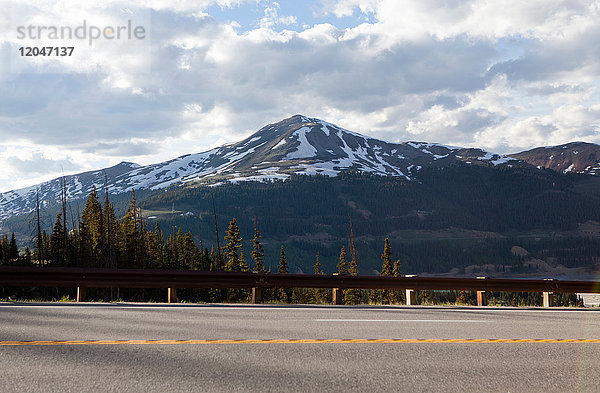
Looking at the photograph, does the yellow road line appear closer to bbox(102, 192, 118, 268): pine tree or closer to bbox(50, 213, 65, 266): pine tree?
bbox(102, 192, 118, 268): pine tree

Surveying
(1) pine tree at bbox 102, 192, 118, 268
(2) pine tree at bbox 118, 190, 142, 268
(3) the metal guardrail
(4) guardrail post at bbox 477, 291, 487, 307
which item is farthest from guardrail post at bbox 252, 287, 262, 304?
(2) pine tree at bbox 118, 190, 142, 268

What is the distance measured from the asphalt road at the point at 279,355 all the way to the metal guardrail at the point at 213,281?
367 cm

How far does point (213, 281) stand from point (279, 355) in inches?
356

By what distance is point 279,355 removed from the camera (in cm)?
708

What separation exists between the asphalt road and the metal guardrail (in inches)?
145

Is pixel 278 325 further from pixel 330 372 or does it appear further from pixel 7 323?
pixel 7 323

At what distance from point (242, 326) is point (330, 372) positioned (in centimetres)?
377

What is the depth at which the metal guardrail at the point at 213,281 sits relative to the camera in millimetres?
14758

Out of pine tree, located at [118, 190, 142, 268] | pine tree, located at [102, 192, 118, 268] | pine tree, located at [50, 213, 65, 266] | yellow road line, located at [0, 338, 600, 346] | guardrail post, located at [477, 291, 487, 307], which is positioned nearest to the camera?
yellow road line, located at [0, 338, 600, 346]

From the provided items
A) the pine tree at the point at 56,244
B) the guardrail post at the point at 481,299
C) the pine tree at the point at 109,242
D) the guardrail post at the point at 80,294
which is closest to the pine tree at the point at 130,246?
the pine tree at the point at 109,242

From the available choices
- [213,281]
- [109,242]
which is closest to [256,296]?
[213,281]

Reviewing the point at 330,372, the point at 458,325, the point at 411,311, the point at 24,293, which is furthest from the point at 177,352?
the point at 24,293

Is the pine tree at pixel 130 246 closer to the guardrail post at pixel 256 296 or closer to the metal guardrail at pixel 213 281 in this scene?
the metal guardrail at pixel 213 281

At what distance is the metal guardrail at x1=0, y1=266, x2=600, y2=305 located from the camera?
14758 mm
